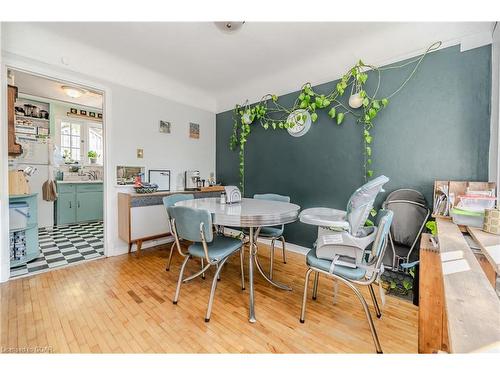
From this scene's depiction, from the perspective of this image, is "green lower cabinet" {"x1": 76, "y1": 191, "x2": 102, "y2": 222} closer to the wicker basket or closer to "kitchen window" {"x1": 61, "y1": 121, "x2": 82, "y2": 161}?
"kitchen window" {"x1": 61, "y1": 121, "x2": 82, "y2": 161}

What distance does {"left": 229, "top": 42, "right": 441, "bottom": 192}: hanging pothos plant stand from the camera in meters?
2.49

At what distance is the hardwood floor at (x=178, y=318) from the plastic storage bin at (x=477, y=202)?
37.9 inches

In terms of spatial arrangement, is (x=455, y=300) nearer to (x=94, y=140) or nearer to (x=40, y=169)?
(x=40, y=169)

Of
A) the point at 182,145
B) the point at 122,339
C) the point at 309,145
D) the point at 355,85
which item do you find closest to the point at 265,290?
the point at 122,339

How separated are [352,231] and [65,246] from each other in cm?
414

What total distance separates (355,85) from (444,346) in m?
2.57

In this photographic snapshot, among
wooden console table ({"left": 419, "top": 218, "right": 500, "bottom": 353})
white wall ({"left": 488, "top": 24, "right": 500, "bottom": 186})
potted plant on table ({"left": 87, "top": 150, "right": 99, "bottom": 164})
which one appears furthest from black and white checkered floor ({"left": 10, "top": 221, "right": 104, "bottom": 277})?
white wall ({"left": 488, "top": 24, "right": 500, "bottom": 186})

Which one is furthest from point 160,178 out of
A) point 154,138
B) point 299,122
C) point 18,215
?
point 299,122

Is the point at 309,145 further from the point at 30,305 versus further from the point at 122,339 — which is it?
the point at 30,305

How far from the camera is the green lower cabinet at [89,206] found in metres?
4.85

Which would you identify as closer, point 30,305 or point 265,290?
point 30,305

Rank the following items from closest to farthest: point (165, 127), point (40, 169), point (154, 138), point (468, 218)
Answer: point (468, 218)
point (154, 138)
point (165, 127)
point (40, 169)

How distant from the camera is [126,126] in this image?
3.19 metres

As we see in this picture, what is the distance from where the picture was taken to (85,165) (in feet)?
17.1
